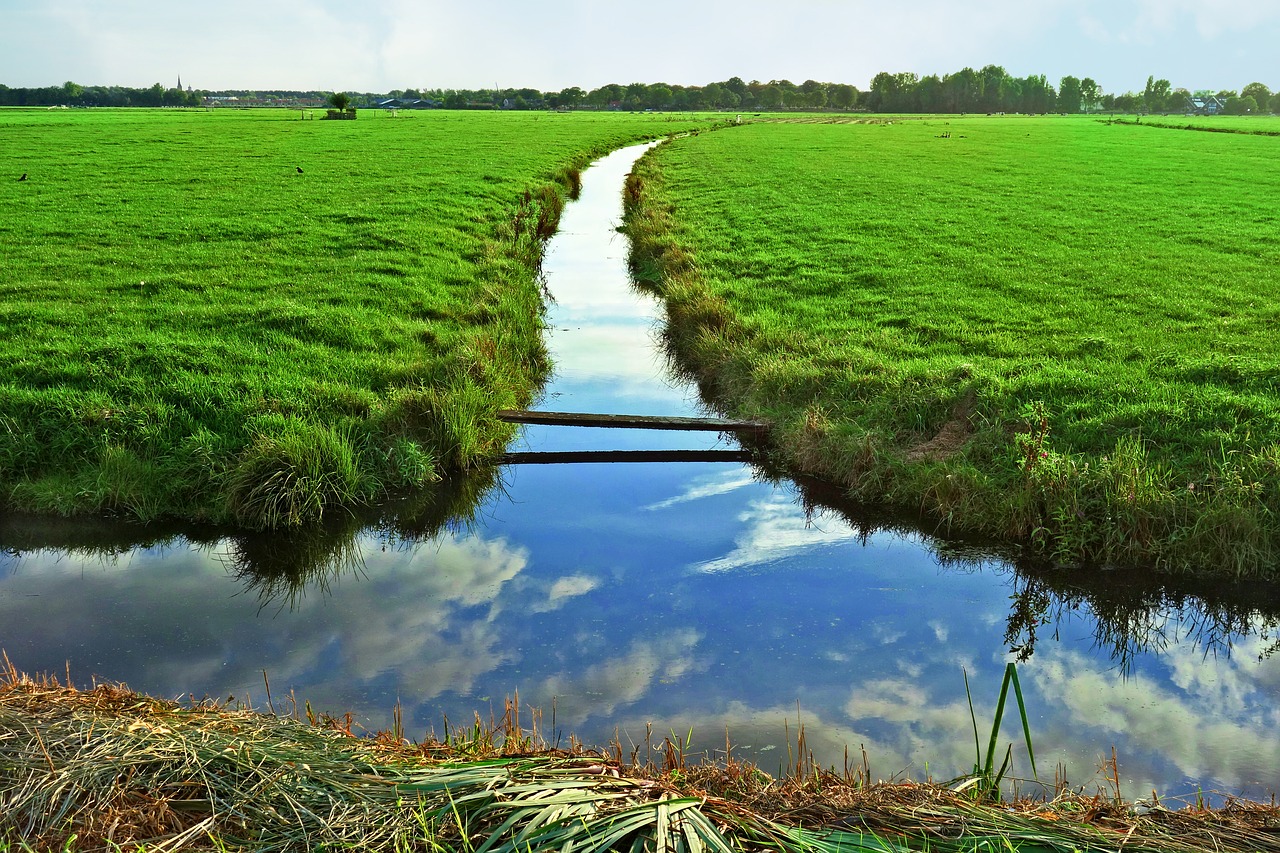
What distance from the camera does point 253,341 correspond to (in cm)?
1054

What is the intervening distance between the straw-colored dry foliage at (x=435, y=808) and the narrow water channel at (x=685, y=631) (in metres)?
1.50

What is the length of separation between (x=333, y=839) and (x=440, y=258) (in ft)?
45.2

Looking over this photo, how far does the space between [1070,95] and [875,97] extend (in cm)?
4560

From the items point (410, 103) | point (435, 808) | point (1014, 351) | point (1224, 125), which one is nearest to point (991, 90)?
point (1224, 125)

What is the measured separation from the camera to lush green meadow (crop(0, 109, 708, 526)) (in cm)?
795

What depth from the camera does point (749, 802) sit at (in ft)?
11.5

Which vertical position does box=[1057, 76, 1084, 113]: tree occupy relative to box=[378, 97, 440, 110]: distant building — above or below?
above

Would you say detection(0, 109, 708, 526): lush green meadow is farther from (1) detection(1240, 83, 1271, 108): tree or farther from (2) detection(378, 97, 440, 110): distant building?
(1) detection(1240, 83, 1271, 108): tree

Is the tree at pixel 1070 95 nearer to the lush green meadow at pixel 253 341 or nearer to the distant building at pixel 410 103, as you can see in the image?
the distant building at pixel 410 103

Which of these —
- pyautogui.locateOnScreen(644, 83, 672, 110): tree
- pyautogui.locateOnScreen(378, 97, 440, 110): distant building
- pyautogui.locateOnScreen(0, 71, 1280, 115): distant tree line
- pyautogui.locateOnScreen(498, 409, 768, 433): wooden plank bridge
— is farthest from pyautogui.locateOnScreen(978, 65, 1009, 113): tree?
pyautogui.locateOnScreen(498, 409, 768, 433): wooden plank bridge

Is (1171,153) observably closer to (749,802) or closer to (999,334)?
(999,334)

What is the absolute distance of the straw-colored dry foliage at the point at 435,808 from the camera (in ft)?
9.59

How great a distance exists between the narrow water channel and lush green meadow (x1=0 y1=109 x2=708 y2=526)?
62cm

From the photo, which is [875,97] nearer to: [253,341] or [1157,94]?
[1157,94]
